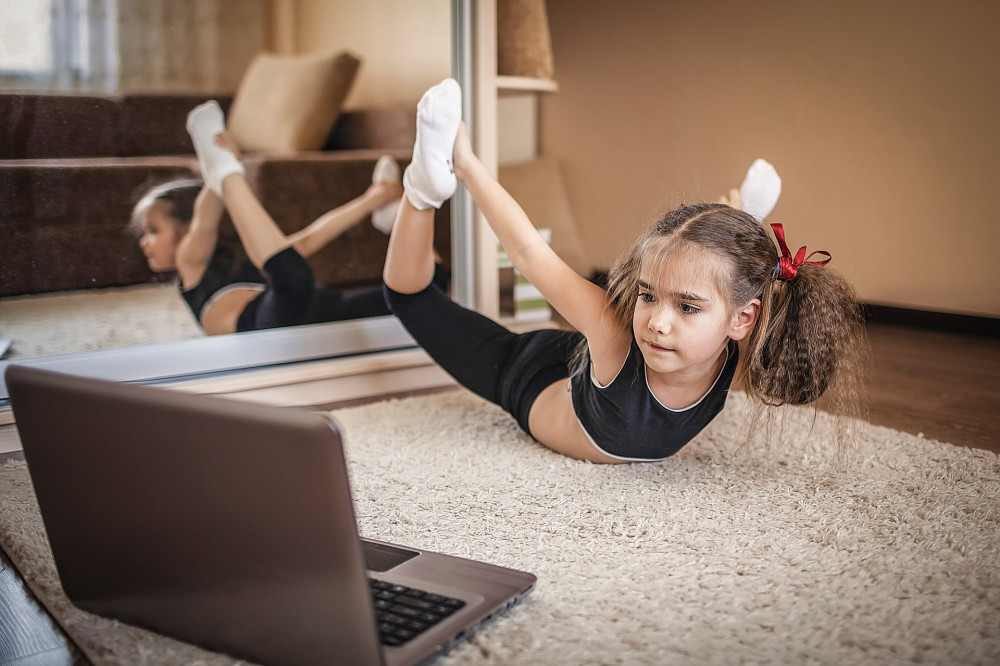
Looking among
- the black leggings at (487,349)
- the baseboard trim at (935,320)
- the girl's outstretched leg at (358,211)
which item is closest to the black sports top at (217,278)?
the girl's outstretched leg at (358,211)

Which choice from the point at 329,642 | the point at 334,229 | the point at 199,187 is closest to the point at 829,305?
the point at 329,642

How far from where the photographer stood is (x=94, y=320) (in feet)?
5.22

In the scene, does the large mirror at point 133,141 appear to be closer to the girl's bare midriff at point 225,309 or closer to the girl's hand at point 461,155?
the girl's bare midriff at point 225,309

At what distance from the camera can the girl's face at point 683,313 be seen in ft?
3.71

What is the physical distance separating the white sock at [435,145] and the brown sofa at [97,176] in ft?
1.25

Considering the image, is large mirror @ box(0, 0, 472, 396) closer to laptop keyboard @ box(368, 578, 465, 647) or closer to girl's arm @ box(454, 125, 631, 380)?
girl's arm @ box(454, 125, 631, 380)

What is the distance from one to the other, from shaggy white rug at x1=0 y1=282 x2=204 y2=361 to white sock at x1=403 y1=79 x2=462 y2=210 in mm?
537

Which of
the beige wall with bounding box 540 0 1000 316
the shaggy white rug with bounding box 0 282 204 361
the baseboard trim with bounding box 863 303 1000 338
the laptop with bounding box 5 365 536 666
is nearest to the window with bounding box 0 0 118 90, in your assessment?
the shaggy white rug with bounding box 0 282 204 361

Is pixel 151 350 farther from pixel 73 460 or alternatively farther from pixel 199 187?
pixel 73 460

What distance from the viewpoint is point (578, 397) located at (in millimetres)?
1312

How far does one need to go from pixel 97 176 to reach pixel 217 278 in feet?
0.90

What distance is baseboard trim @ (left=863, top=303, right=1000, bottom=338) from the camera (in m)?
2.37

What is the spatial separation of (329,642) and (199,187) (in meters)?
1.18

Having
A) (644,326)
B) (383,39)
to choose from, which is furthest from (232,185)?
(644,326)
